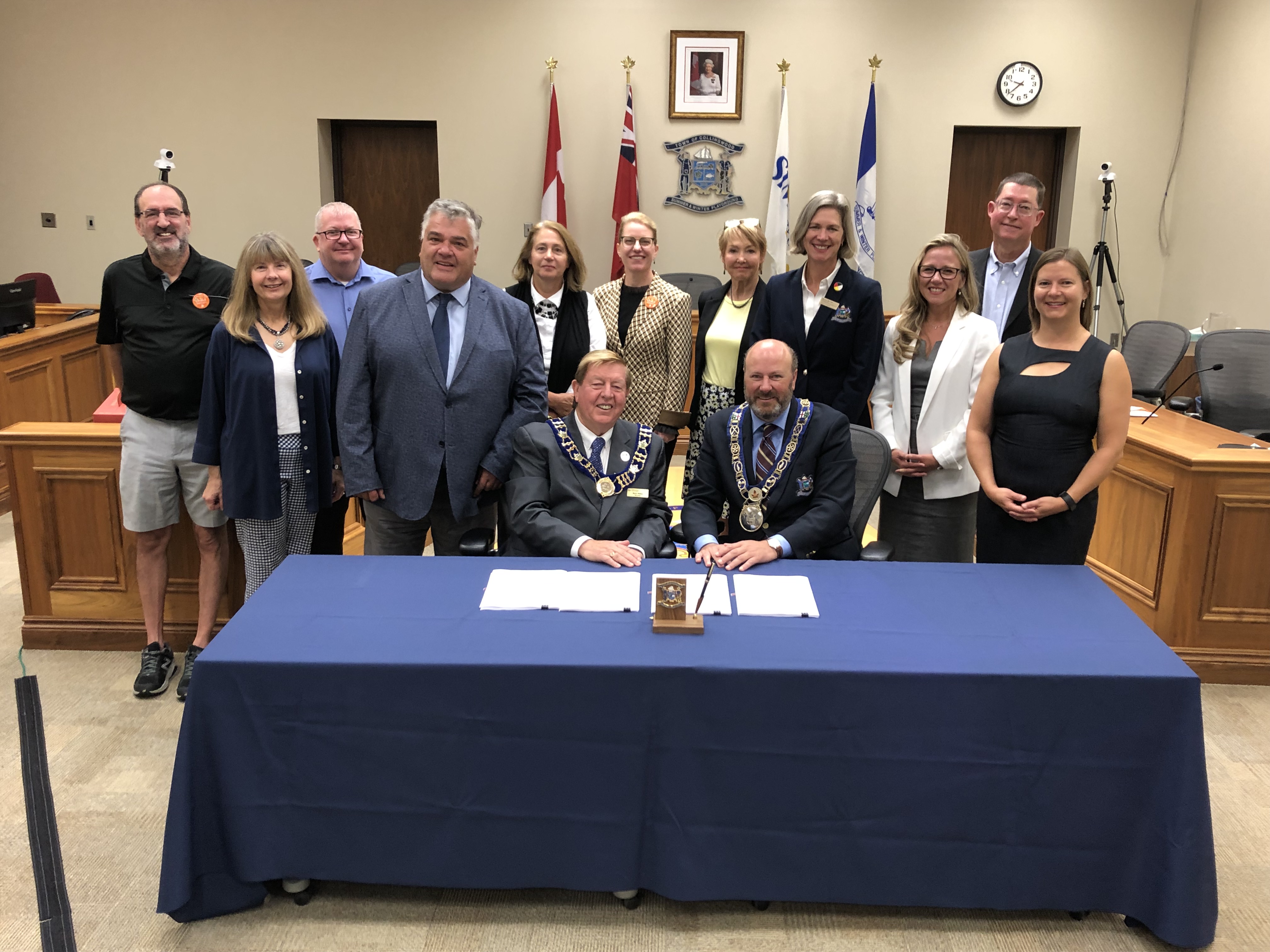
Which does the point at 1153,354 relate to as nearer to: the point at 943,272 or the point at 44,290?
the point at 943,272

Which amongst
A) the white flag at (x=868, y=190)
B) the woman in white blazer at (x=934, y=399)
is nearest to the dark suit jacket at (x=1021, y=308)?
the woman in white blazer at (x=934, y=399)

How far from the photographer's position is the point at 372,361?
2.96m

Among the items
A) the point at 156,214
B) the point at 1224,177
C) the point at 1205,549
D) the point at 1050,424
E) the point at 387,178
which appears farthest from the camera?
the point at 387,178

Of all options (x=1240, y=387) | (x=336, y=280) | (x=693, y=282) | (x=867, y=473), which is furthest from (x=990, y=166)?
(x=336, y=280)

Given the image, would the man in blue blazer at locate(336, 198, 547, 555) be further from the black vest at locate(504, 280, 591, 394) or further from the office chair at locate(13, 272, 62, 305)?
the office chair at locate(13, 272, 62, 305)

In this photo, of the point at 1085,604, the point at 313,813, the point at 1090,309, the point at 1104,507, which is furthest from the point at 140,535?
the point at 1090,309

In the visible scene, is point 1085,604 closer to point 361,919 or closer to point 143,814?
point 361,919

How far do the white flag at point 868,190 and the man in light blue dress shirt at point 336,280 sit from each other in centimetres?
Result: 474

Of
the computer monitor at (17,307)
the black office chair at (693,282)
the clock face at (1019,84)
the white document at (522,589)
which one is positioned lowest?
the white document at (522,589)

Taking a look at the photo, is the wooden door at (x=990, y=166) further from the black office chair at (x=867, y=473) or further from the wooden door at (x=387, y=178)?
the black office chair at (x=867, y=473)

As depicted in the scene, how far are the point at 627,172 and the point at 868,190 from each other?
1.86 metres

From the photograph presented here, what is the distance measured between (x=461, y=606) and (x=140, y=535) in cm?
170

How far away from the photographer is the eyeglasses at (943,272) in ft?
10.4

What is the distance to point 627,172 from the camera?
24.8 ft
